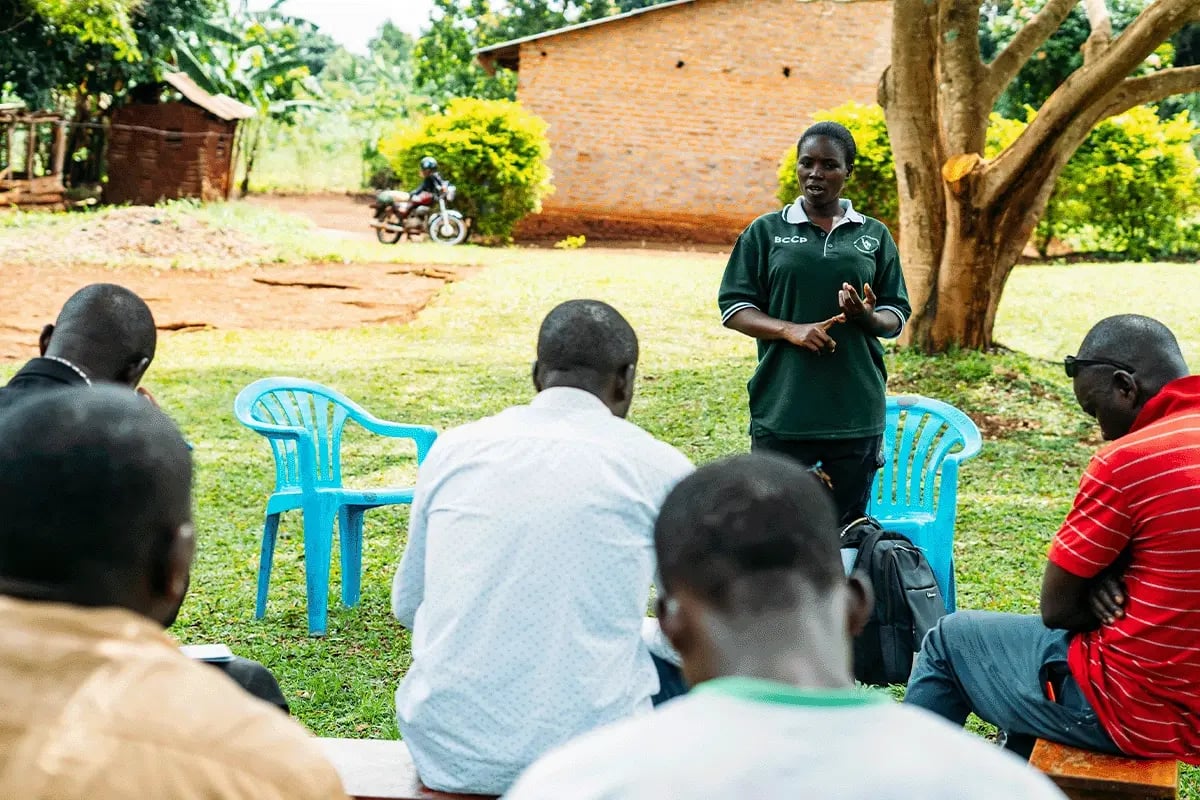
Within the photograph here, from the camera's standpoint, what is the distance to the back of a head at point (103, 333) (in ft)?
13.1

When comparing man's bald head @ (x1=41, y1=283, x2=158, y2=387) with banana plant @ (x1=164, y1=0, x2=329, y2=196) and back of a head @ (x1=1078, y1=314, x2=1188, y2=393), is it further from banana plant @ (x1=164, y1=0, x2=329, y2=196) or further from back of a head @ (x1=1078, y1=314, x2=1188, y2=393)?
banana plant @ (x1=164, y1=0, x2=329, y2=196)

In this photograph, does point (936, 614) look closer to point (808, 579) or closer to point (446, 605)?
point (446, 605)

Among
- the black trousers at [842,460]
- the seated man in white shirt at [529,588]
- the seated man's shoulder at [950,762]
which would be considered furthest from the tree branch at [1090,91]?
the seated man's shoulder at [950,762]

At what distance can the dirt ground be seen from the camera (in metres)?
13.7

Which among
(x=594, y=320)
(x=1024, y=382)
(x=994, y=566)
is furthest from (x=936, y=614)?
(x=1024, y=382)

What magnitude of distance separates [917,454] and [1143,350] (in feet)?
8.65

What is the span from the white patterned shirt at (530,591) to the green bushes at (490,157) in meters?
18.8

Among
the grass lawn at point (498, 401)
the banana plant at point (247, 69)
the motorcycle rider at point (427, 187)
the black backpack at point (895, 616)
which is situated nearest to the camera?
the black backpack at point (895, 616)

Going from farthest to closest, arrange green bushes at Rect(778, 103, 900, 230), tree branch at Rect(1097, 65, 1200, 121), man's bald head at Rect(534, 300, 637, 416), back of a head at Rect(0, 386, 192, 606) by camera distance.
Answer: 1. green bushes at Rect(778, 103, 900, 230)
2. tree branch at Rect(1097, 65, 1200, 121)
3. man's bald head at Rect(534, 300, 637, 416)
4. back of a head at Rect(0, 386, 192, 606)

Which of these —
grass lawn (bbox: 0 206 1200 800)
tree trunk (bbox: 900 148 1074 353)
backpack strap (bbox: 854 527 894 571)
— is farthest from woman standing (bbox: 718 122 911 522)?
tree trunk (bbox: 900 148 1074 353)

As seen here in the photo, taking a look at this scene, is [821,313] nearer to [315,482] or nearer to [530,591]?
[315,482]

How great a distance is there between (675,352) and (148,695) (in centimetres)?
1071

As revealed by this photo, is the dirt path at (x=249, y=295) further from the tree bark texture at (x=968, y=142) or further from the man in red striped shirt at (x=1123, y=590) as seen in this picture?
the man in red striped shirt at (x=1123, y=590)

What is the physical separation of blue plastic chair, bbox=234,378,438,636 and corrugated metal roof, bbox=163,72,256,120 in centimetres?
1998
